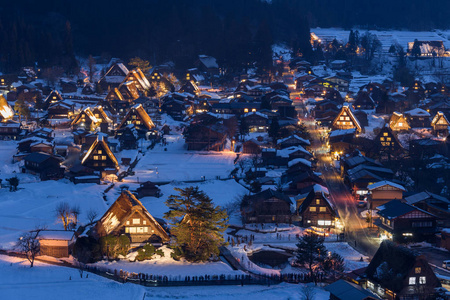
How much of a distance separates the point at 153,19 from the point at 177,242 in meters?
51.7

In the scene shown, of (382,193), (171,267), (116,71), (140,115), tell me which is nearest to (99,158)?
(140,115)

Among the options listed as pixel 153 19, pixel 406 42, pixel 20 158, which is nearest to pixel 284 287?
pixel 20 158

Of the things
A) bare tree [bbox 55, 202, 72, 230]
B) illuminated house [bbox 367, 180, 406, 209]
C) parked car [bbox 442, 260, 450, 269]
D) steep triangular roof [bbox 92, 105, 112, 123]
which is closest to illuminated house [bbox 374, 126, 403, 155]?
illuminated house [bbox 367, 180, 406, 209]

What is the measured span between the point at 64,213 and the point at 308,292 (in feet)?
39.9

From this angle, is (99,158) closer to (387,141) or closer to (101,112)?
(101,112)

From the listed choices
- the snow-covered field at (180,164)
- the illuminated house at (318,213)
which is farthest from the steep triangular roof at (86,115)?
the illuminated house at (318,213)

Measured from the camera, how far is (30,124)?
146 feet

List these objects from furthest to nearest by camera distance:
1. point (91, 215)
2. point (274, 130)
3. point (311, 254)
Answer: point (274, 130)
point (91, 215)
point (311, 254)

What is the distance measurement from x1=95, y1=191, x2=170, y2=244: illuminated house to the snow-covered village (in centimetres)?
5

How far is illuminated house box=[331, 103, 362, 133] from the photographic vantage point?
4525cm

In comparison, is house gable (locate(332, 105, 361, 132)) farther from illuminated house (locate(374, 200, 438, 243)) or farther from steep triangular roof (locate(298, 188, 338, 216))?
illuminated house (locate(374, 200, 438, 243))

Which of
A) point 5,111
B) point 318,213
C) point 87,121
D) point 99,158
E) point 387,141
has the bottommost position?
point 318,213

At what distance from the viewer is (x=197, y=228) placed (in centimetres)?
2286

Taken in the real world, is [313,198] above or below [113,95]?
below
